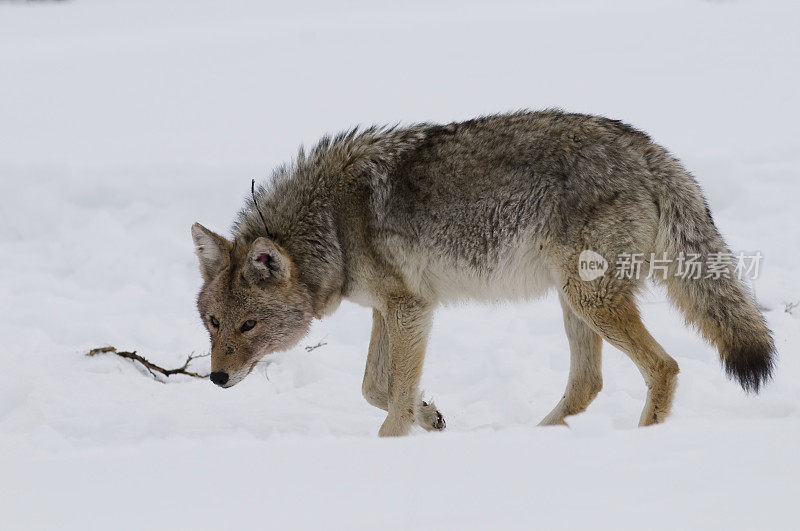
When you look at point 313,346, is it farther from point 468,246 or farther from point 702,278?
point 702,278

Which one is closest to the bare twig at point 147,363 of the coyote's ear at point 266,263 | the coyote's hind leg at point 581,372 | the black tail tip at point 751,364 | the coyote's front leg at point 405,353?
the coyote's ear at point 266,263

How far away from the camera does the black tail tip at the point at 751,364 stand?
14.0 ft

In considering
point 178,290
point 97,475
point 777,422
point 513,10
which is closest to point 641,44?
point 513,10

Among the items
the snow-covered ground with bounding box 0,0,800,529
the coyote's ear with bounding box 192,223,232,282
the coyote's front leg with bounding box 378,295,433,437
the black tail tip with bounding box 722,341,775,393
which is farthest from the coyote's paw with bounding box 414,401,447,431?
the black tail tip with bounding box 722,341,775,393

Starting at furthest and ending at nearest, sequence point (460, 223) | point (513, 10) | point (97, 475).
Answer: point (513, 10)
point (460, 223)
point (97, 475)

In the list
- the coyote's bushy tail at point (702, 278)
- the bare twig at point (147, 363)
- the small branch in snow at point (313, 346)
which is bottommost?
the bare twig at point (147, 363)

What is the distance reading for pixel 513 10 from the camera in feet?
61.7

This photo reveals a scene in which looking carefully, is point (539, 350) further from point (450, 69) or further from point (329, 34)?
point (329, 34)

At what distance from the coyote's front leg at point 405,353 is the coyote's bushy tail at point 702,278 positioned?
1.40 metres

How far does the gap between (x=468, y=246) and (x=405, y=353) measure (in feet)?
2.42

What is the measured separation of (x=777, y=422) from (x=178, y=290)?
5158 millimetres

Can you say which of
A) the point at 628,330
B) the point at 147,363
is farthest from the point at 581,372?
the point at 147,363

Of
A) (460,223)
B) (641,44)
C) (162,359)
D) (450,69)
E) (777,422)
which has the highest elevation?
(641,44)

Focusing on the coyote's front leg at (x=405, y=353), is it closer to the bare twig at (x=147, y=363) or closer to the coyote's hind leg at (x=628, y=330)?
the coyote's hind leg at (x=628, y=330)
